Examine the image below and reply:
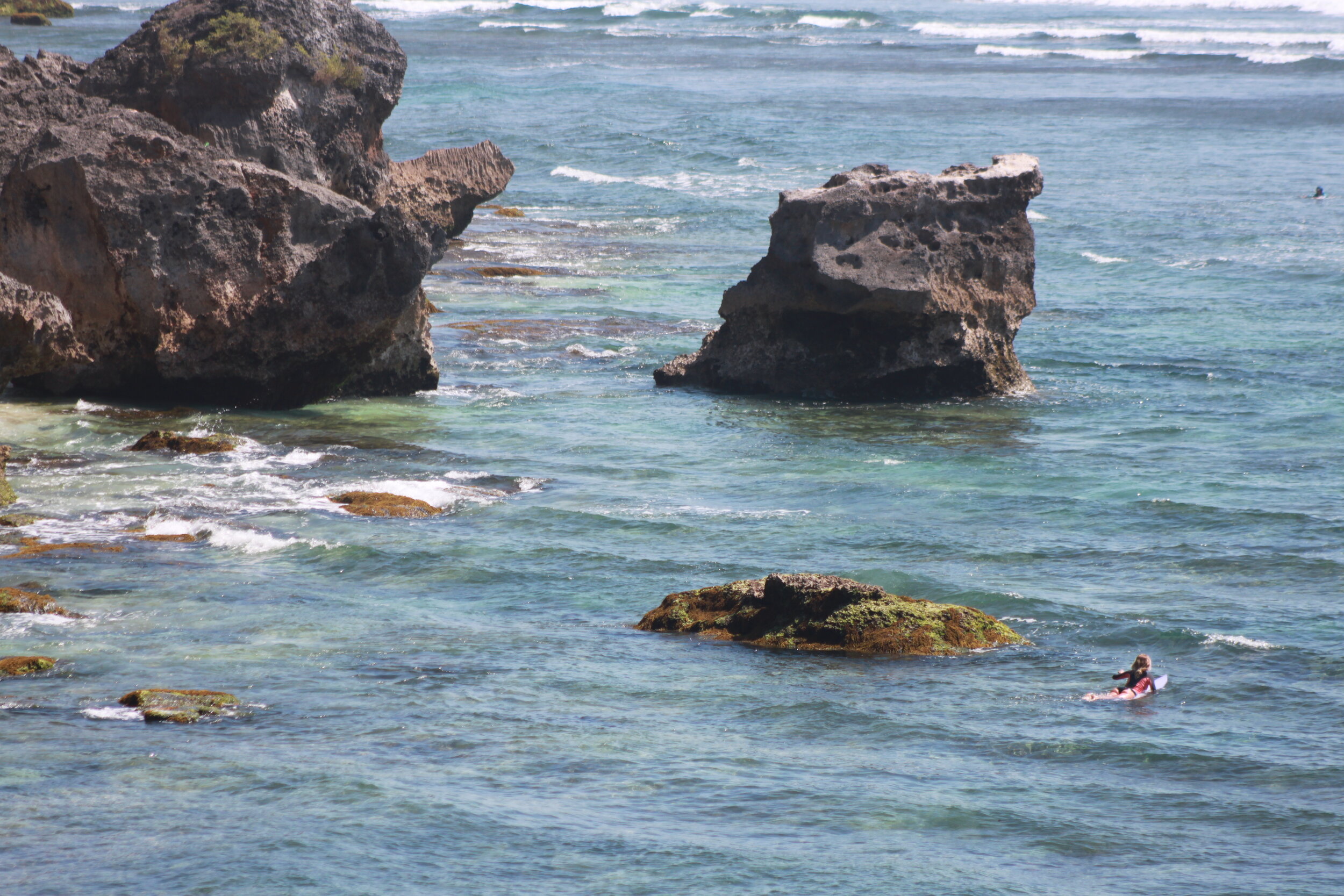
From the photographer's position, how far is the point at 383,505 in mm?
15898

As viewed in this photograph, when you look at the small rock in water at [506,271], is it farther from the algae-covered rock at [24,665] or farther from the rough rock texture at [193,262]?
the algae-covered rock at [24,665]

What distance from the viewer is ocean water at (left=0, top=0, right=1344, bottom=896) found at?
28.6 ft

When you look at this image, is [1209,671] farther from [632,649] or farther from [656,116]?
[656,116]

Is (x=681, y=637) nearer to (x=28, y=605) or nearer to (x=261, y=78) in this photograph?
(x=28, y=605)

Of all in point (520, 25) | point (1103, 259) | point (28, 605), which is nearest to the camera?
point (28, 605)

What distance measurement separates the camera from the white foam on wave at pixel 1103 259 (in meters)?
34.6

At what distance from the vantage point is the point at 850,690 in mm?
11172

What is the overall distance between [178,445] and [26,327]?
6.61 ft

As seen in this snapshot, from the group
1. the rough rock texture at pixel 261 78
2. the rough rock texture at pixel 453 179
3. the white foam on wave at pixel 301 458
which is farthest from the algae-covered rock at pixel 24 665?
the rough rock texture at pixel 453 179

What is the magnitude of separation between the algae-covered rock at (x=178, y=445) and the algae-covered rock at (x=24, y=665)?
662 cm

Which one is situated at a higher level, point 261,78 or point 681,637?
point 261,78

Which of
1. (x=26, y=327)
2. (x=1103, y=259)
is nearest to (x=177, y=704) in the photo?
(x=26, y=327)

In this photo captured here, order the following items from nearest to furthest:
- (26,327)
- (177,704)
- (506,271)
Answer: (177,704)
(26,327)
(506,271)

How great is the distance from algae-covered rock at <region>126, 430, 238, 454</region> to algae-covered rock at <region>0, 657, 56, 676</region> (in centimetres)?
662
